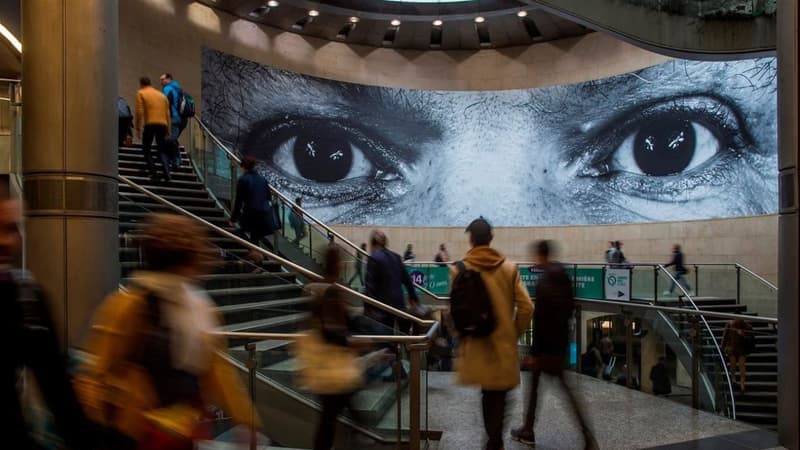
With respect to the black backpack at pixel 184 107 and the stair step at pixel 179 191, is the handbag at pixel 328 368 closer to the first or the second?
the stair step at pixel 179 191

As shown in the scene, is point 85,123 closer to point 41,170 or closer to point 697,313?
point 41,170

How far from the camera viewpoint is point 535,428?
5.23m

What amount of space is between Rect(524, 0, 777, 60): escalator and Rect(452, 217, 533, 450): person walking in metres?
7.94

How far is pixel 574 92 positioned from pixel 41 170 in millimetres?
18971

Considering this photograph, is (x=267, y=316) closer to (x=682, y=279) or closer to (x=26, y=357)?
(x=26, y=357)

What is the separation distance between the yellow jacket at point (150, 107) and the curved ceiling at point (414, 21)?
35.2ft

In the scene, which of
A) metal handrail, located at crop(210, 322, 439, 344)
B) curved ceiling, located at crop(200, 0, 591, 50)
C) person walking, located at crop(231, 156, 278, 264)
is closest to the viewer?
metal handrail, located at crop(210, 322, 439, 344)

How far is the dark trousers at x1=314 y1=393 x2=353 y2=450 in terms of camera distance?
3.18 metres

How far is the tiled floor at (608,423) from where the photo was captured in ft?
15.7

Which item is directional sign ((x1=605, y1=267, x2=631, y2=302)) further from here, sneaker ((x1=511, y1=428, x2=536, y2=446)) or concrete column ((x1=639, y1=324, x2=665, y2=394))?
sneaker ((x1=511, y1=428, x2=536, y2=446))

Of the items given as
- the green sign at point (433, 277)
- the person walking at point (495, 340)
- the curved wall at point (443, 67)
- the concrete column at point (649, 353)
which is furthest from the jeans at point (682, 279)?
the person walking at point (495, 340)

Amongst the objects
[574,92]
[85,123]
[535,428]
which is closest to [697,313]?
[535,428]

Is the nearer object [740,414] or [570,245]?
[740,414]

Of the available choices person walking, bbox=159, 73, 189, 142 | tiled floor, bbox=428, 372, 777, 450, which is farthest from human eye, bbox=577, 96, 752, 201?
person walking, bbox=159, 73, 189, 142
